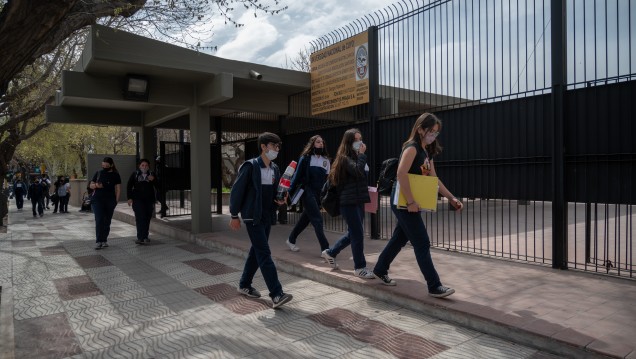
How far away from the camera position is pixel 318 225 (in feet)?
21.0

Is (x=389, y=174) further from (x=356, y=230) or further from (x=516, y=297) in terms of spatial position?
(x=516, y=297)

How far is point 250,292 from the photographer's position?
4969 millimetres


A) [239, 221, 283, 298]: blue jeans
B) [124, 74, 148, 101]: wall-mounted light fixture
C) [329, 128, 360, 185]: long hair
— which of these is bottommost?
[239, 221, 283, 298]: blue jeans

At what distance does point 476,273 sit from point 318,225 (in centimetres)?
227

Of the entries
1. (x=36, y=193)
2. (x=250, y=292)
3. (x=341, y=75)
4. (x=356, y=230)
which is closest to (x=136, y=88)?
(x=341, y=75)

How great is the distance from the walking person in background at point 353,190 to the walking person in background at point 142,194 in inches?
201

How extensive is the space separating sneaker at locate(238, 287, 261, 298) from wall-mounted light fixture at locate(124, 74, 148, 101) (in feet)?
16.9

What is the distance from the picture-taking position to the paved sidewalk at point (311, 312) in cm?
354

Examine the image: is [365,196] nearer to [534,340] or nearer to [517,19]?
[534,340]

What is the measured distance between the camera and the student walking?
14.8 ft

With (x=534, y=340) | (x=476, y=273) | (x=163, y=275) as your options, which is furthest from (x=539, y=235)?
(x=163, y=275)

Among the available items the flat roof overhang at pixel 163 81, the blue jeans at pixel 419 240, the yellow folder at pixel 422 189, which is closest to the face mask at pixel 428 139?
the yellow folder at pixel 422 189

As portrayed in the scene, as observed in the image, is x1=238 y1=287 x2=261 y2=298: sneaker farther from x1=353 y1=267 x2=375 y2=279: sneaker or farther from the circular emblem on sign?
the circular emblem on sign

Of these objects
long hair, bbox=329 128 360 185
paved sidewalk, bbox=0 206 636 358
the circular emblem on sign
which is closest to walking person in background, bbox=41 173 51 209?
paved sidewalk, bbox=0 206 636 358
